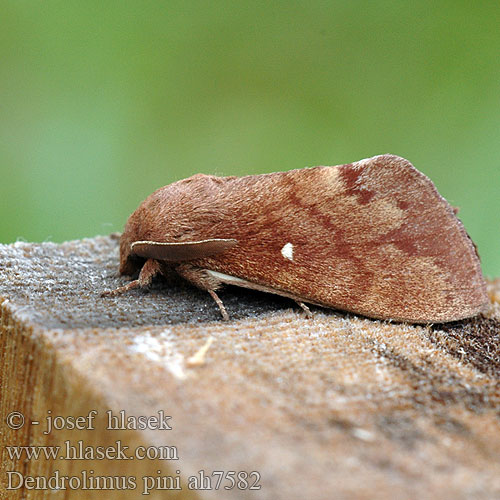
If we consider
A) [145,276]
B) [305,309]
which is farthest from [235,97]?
[305,309]

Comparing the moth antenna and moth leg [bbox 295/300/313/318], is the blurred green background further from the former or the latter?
moth leg [bbox 295/300/313/318]

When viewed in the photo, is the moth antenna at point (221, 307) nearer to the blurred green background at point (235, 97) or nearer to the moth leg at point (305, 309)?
the moth leg at point (305, 309)

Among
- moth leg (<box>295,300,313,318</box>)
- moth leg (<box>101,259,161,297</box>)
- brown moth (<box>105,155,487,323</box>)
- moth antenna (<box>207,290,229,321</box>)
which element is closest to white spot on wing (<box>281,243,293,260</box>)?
brown moth (<box>105,155,487,323</box>)

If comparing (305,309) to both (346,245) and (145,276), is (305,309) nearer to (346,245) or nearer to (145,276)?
(346,245)

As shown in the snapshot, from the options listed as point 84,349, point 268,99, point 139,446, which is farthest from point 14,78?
point 139,446

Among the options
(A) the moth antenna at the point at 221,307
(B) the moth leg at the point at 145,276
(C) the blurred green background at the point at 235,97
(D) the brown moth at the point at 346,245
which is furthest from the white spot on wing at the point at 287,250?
(C) the blurred green background at the point at 235,97

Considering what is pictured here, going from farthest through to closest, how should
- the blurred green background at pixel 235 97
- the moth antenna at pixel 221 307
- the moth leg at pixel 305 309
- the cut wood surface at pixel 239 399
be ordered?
the blurred green background at pixel 235 97 < the moth leg at pixel 305 309 < the moth antenna at pixel 221 307 < the cut wood surface at pixel 239 399
